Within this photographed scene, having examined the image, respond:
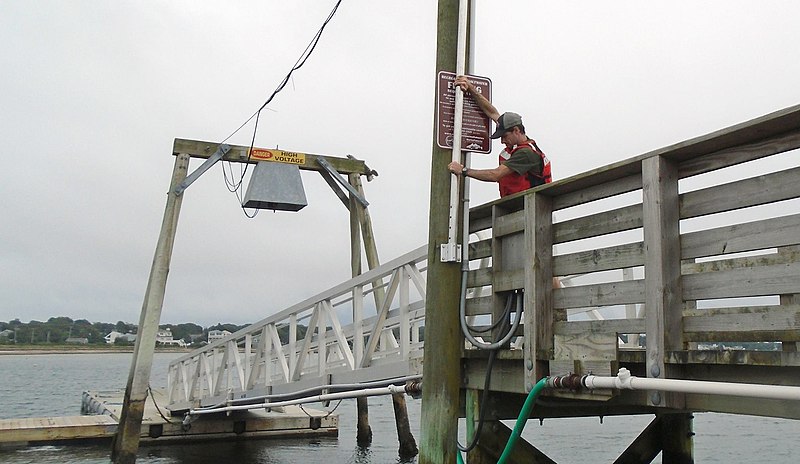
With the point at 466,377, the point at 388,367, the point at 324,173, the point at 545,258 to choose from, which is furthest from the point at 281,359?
the point at 545,258

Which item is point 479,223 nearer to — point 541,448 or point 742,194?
point 742,194

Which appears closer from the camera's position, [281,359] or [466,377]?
[466,377]

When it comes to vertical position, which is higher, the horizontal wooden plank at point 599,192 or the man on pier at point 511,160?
the man on pier at point 511,160

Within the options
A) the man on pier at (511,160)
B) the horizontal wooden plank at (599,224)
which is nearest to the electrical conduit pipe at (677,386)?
the horizontal wooden plank at (599,224)

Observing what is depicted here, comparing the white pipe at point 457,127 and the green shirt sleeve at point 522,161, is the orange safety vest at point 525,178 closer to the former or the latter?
the green shirt sleeve at point 522,161

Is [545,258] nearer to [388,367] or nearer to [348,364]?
[388,367]

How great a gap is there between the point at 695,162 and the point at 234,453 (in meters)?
13.8

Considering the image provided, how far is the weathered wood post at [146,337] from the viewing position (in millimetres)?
14125

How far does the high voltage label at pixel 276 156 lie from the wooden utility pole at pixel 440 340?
9370 mm

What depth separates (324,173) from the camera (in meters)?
15.9

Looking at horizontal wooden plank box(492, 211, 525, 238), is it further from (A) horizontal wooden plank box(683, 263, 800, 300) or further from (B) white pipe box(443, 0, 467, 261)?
(A) horizontal wooden plank box(683, 263, 800, 300)

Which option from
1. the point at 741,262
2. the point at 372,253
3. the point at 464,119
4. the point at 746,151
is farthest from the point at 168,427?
the point at 746,151

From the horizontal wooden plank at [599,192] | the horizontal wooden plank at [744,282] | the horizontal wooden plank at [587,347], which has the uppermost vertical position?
the horizontal wooden plank at [599,192]

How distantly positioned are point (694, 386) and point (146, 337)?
1196cm
